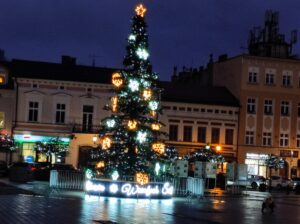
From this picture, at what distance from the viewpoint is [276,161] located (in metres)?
60.1

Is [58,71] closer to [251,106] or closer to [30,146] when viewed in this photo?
[30,146]

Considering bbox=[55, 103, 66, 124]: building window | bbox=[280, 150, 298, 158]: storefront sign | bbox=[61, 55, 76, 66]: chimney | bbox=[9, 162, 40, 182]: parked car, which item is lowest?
bbox=[9, 162, 40, 182]: parked car

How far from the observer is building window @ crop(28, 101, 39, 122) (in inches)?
2279

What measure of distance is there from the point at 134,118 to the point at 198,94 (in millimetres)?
33536

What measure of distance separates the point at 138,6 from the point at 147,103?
15.0 feet

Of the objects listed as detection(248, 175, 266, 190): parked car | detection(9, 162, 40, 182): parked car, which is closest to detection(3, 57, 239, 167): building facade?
detection(248, 175, 266, 190): parked car

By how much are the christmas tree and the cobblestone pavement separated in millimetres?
2798

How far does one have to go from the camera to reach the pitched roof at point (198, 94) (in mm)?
62562

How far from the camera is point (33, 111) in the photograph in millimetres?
57938

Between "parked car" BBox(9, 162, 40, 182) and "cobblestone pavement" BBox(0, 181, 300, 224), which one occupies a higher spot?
"parked car" BBox(9, 162, 40, 182)

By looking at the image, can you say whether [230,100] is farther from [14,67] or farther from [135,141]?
[135,141]

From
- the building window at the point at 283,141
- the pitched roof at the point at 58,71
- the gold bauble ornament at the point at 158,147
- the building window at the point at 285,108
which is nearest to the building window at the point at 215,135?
the building window at the point at 283,141

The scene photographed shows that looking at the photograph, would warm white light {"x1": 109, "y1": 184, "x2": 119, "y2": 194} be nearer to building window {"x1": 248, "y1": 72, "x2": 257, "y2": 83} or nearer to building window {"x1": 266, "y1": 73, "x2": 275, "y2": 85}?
building window {"x1": 248, "y1": 72, "x2": 257, "y2": 83}

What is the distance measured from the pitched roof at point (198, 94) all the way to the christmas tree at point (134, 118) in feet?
98.7
